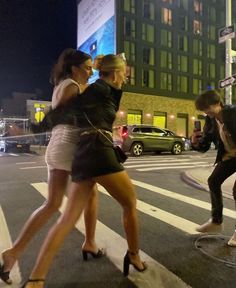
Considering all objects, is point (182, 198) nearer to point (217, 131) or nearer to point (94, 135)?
point (217, 131)

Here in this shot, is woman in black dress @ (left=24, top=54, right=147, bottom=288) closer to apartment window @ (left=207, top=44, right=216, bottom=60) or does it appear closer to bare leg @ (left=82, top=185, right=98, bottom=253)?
bare leg @ (left=82, top=185, right=98, bottom=253)

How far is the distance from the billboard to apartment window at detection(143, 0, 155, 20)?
12.6 feet

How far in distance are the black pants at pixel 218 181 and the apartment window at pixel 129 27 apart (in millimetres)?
35774

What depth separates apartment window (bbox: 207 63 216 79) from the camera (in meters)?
44.5

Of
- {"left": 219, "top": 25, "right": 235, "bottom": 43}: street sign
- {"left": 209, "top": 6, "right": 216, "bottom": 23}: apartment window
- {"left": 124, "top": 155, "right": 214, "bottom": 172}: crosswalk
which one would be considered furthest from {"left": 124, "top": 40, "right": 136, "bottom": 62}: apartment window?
Result: {"left": 219, "top": 25, "right": 235, "bottom": 43}: street sign

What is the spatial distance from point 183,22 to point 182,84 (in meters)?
7.63

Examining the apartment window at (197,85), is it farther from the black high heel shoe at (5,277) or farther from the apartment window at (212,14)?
the black high heel shoe at (5,277)

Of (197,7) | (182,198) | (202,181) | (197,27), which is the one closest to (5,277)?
(182,198)

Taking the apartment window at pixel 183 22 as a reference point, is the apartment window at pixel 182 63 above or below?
below

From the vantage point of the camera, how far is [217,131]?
378 cm

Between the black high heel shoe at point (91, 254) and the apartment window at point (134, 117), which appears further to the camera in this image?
the apartment window at point (134, 117)

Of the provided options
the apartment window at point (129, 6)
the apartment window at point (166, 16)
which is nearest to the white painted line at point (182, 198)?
the apartment window at point (129, 6)

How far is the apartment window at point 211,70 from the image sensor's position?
44487mm

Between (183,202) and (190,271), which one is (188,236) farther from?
(183,202)
